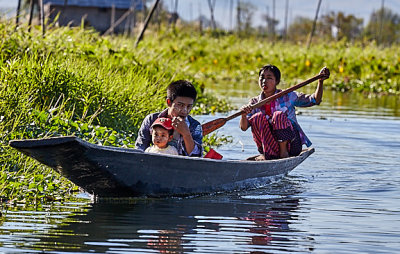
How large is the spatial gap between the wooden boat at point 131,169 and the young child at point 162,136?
0.27 m

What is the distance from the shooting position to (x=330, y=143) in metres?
11.6

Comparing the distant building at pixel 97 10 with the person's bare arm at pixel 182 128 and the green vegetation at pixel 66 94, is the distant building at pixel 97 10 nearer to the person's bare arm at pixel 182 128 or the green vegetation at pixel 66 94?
the green vegetation at pixel 66 94

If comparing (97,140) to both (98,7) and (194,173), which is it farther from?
(98,7)

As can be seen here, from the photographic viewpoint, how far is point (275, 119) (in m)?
8.08

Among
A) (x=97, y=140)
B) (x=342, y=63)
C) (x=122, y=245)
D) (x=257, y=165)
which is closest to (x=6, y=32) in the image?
(x=97, y=140)

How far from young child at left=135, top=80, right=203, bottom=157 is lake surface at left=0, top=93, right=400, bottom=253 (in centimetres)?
43

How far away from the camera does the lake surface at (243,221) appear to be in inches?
204

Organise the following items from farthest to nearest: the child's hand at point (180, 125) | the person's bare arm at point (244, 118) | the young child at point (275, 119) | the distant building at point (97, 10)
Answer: the distant building at point (97, 10), the young child at point (275, 119), the person's bare arm at point (244, 118), the child's hand at point (180, 125)

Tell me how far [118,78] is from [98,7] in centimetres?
3249

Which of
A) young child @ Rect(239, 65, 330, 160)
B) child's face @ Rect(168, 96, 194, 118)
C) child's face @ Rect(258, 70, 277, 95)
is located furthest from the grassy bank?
child's face @ Rect(258, 70, 277, 95)

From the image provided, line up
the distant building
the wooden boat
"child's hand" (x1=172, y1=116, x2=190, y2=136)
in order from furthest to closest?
the distant building, "child's hand" (x1=172, y1=116, x2=190, y2=136), the wooden boat

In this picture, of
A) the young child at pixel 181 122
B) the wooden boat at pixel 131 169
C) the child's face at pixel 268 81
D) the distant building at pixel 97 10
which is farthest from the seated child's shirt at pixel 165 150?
the distant building at pixel 97 10

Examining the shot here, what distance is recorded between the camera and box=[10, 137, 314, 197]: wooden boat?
568 centimetres

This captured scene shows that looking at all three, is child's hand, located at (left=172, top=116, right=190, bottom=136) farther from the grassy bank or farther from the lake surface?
the grassy bank
